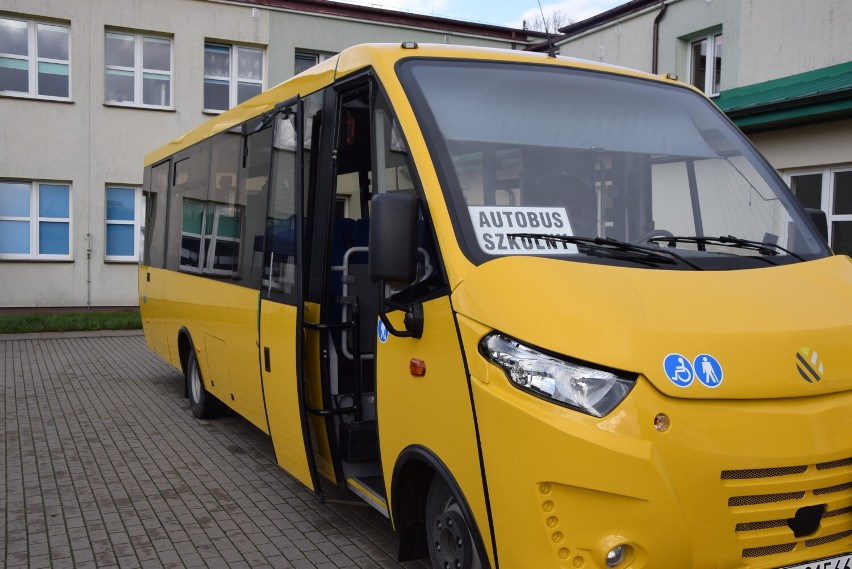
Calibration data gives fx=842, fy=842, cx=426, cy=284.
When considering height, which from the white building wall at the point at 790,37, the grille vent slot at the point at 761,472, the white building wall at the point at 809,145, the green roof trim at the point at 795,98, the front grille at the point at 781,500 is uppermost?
the white building wall at the point at 790,37

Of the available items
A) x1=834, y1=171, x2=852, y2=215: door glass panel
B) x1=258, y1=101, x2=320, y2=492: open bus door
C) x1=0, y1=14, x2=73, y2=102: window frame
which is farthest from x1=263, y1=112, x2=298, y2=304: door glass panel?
x1=0, y1=14, x2=73, y2=102: window frame

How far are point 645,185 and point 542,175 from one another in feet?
1.84

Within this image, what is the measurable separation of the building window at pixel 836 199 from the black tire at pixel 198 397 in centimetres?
964

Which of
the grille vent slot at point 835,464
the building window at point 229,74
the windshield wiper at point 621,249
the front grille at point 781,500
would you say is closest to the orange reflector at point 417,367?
the windshield wiper at point 621,249

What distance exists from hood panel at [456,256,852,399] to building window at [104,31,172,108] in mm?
19787

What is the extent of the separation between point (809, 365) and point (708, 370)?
17.9 inches

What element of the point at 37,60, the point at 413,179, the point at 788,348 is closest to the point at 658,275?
the point at 788,348

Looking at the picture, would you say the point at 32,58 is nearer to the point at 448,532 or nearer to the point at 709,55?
the point at 709,55

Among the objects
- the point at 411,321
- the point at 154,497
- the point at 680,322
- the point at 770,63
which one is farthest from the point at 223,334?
the point at 770,63

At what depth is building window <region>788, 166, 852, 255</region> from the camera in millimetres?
13195

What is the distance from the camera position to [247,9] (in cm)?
2211

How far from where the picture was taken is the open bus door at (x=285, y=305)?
530cm

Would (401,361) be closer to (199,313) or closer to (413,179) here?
(413,179)

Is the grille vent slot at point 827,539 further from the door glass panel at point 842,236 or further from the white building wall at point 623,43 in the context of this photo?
the white building wall at point 623,43
